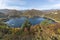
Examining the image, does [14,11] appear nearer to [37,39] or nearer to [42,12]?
[42,12]

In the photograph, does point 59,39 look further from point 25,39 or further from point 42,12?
point 42,12

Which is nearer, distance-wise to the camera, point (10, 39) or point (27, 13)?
point (10, 39)

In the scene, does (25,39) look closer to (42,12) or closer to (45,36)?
(45,36)

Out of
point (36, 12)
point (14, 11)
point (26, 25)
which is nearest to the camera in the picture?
point (26, 25)

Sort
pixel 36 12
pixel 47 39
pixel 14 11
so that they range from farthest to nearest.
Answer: pixel 36 12 < pixel 14 11 < pixel 47 39

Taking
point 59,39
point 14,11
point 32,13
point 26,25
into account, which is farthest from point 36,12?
point 59,39

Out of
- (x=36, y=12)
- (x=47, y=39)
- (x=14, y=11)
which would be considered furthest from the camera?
(x=36, y=12)

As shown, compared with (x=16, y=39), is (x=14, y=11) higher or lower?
lower

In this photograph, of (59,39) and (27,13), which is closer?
(59,39)

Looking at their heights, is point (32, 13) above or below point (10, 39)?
below
